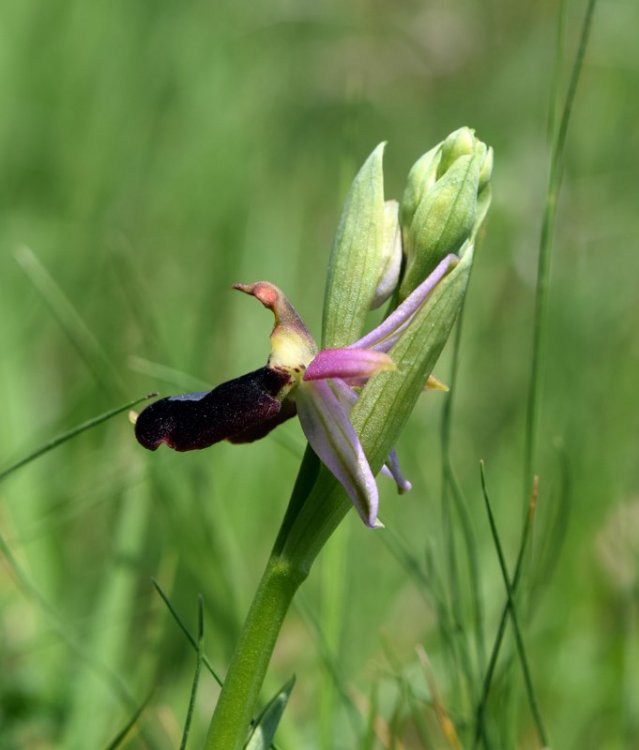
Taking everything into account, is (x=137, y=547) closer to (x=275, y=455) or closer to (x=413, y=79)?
(x=275, y=455)

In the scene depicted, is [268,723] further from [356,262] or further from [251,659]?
[356,262]

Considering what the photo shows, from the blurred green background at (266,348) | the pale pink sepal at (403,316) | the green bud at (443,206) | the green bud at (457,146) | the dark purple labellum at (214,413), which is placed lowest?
the blurred green background at (266,348)

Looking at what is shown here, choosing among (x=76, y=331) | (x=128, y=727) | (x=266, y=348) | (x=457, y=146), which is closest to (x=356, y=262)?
(x=457, y=146)

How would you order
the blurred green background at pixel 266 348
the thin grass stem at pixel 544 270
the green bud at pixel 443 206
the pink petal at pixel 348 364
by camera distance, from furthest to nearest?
1. the blurred green background at pixel 266 348
2. the thin grass stem at pixel 544 270
3. the green bud at pixel 443 206
4. the pink petal at pixel 348 364

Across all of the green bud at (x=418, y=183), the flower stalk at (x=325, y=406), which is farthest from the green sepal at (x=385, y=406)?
the green bud at (x=418, y=183)

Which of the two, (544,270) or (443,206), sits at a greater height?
(443,206)

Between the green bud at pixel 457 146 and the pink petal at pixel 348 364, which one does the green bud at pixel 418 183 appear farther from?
the pink petal at pixel 348 364

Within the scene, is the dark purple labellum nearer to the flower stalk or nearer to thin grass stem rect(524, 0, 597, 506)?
the flower stalk

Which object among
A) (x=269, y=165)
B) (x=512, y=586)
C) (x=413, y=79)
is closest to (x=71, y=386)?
(x=269, y=165)
